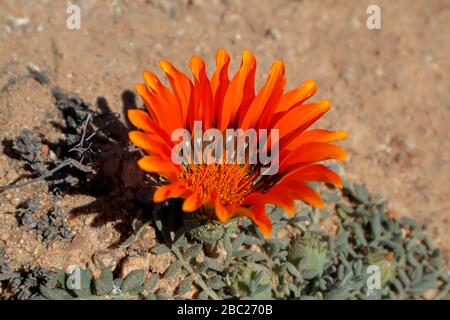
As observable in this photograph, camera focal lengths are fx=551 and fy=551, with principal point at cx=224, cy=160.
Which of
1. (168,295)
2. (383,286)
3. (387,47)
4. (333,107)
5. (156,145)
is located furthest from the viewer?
(387,47)

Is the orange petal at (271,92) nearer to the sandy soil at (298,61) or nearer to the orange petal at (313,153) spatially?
the orange petal at (313,153)

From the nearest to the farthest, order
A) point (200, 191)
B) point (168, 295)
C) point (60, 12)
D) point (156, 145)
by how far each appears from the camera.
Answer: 1. point (156, 145)
2. point (200, 191)
3. point (168, 295)
4. point (60, 12)

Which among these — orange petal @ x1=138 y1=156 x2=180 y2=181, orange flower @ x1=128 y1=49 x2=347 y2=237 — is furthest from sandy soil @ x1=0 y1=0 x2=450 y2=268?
orange petal @ x1=138 y1=156 x2=180 y2=181

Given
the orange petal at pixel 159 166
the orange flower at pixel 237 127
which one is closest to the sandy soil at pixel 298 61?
the orange flower at pixel 237 127

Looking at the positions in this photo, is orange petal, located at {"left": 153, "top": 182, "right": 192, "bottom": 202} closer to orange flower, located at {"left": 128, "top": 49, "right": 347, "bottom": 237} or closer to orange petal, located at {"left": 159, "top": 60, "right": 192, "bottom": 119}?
orange flower, located at {"left": 128, "top": 49, "right": 347, "bottom": 237}

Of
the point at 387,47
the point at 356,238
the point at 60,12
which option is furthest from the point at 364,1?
the point at 60,12

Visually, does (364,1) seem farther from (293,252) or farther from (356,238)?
(293,252)

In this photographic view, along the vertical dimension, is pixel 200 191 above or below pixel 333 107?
below
